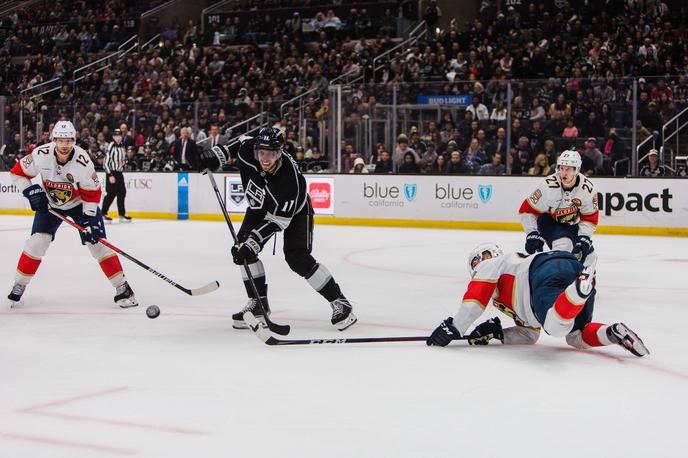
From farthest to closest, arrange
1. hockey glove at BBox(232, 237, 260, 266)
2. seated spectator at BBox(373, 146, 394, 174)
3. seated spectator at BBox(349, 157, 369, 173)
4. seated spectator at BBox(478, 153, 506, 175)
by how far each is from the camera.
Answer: seated spectator at BBox(349, 157, 369, 173) < seated spectator at BBox(373, 146, 394, 174) < seated spectator at BBox(478, 153, 506, 175) < hockey glove at BBox(232, 237, 260, 266)

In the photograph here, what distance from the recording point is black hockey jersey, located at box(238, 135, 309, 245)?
5.52 meters

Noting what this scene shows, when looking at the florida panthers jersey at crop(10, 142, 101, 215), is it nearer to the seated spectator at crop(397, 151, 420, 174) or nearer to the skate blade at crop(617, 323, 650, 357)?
the skate blade at crop(617, 323, 650, 357)

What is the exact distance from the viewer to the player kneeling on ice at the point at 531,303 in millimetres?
4559

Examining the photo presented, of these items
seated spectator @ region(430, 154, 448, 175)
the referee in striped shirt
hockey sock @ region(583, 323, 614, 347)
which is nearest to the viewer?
hockey sock @ region(583, 323, 614, 347)

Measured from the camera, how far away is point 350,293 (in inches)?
291

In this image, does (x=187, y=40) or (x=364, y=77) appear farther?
(x=187, y=40)

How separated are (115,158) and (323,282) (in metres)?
9.63

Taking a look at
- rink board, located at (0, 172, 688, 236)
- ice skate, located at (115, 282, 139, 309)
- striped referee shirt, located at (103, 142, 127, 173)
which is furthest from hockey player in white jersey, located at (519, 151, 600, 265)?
striped referee shirt, located at (103, 142, 127, 173)

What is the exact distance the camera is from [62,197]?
6.53 metres

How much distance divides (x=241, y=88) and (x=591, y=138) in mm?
8584

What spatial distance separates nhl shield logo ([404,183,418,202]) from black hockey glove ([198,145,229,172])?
8.45 meters

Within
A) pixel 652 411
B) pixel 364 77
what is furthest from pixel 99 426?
pixel 364 77

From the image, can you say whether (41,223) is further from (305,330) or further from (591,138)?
(591,138)

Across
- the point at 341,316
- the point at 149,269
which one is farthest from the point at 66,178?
the point at 341,316
